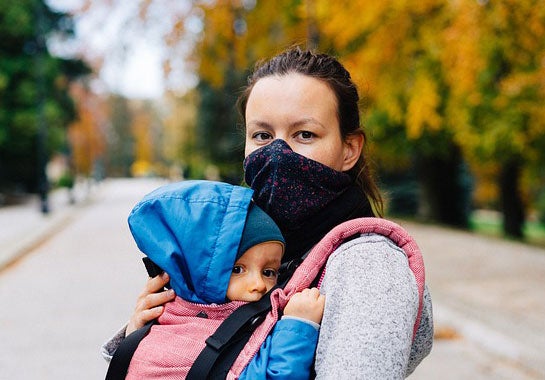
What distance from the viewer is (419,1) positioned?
29.2 ft

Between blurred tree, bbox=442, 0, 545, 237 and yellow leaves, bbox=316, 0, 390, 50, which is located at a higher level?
yellow leaves, bbox=316, 0, 390, 50

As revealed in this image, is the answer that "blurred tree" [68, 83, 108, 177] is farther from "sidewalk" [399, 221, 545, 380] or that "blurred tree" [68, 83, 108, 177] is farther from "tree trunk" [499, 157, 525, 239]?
"sidewalk" [399, 221, 545, 380]

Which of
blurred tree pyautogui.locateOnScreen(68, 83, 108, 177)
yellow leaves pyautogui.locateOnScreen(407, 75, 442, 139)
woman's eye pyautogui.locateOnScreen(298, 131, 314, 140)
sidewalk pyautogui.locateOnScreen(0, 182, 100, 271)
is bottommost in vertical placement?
blurred tree pyautogui.locateOnScreen(68, 83, 108, 177)

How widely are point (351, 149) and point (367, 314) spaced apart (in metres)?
0.62

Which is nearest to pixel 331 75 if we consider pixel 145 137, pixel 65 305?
pixel 65 305

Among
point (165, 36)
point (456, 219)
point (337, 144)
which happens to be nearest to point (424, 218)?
point (456, 219)

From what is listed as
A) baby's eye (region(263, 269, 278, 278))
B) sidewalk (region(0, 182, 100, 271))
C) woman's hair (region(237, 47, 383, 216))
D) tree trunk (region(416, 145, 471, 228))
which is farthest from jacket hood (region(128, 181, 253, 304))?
tree trunk (region(416, 145, 471, 228))

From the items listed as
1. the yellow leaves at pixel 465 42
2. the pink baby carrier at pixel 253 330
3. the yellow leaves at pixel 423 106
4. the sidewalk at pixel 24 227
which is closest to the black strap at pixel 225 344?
the pink baby carrier at pixel 253 330

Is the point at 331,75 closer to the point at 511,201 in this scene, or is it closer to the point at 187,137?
the point at 511,201

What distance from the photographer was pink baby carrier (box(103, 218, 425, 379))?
1385 mm

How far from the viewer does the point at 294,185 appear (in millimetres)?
1617

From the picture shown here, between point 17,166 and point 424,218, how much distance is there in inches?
767

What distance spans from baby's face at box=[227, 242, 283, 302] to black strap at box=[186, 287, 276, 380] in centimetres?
6

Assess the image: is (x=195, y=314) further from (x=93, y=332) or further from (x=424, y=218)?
(x=424, y=218)
